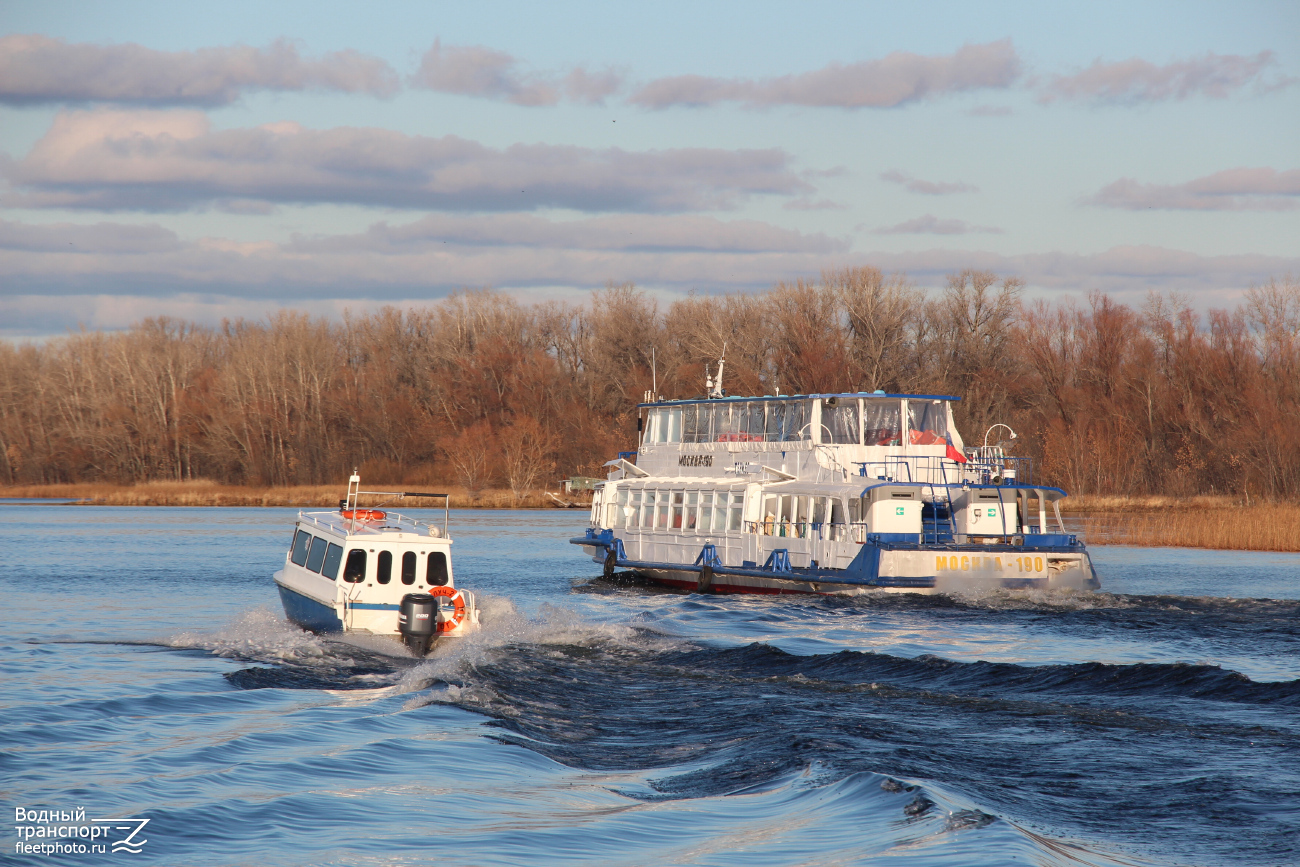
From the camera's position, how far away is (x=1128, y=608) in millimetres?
26469

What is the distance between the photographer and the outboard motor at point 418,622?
70.5ft

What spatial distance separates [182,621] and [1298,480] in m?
52.8

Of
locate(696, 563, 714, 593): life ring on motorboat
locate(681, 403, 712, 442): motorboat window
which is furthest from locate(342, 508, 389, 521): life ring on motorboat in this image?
locate(681, 403, 712, 442): motorboat window

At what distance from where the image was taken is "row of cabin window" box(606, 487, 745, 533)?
1334 inches

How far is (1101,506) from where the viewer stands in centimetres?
6141

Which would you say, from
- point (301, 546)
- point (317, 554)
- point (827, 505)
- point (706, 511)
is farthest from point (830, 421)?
point (317, 554)

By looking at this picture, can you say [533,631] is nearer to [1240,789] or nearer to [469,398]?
[1240,789]

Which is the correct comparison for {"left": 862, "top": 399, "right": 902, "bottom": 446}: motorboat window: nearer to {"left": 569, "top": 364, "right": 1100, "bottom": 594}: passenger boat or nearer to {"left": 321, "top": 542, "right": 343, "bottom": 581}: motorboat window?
{"left": 569, "top": 364, "right": 1100, "bottom": 594}: passenger boat

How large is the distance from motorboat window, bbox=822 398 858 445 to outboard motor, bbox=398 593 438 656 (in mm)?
14666

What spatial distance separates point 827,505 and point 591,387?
63451 millimetres

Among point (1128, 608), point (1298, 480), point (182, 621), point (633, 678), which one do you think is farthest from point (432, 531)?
point (1298, 480)

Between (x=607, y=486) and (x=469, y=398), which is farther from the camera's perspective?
(x=469, y=398)

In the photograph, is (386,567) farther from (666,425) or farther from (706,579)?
(666,425)

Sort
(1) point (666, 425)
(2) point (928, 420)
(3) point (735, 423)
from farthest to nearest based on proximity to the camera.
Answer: (1) point (666, 425) → (3) point (735, 423) → (2) point (928, 420)
